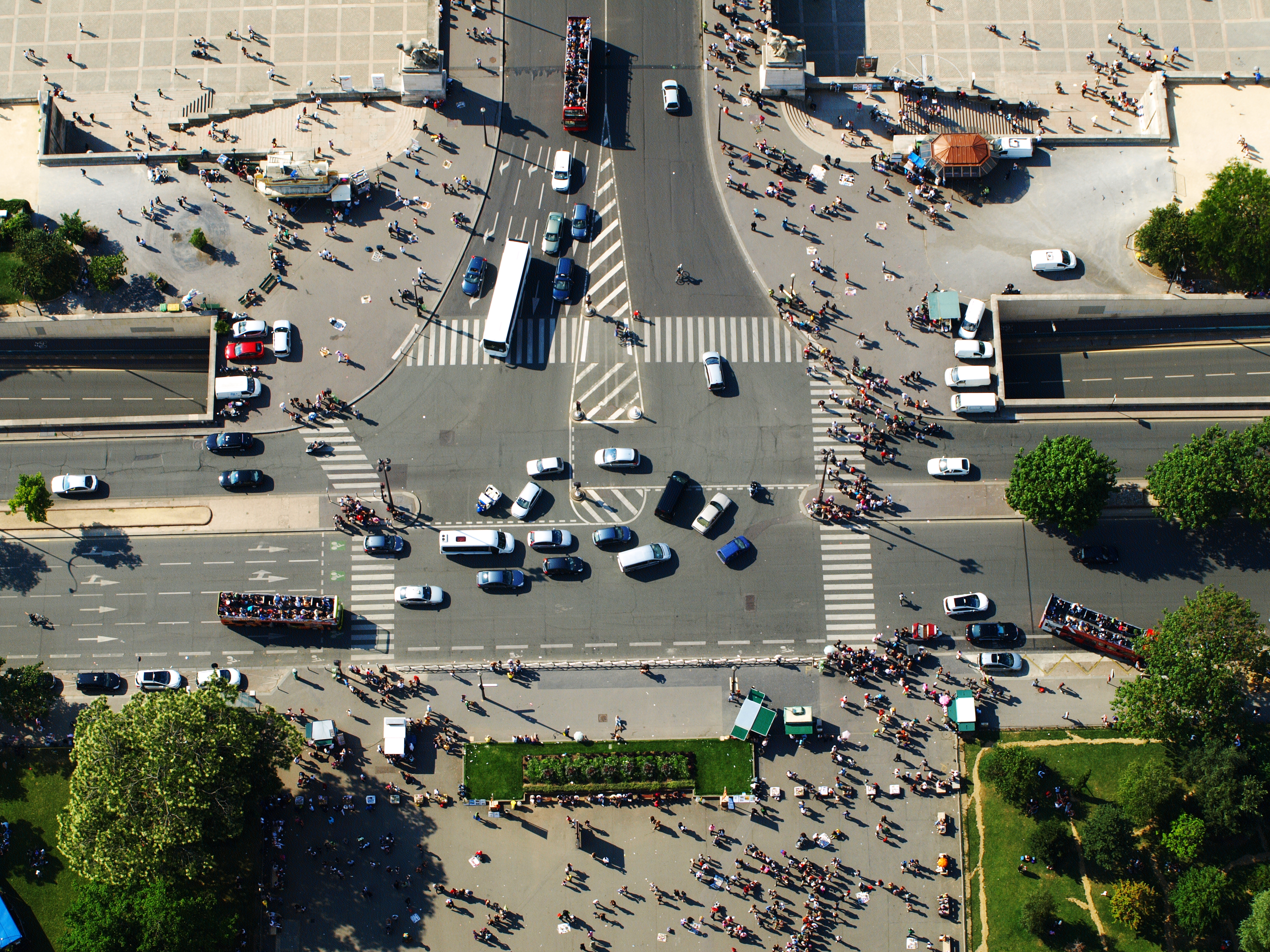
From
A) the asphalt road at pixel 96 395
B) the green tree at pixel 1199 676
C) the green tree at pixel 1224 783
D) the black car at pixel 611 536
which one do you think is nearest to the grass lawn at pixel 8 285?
the asphalt road at pixel 96 395

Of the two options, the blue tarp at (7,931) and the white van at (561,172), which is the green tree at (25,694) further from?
the white van at (561,172)

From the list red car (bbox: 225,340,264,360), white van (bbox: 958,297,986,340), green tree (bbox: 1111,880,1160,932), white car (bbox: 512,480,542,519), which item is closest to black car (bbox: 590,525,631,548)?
white car (bbox: 512,480,542,519)

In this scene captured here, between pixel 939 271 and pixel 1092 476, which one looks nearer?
pixel 1092 476

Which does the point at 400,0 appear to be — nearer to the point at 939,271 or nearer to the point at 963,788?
the point at 939,271

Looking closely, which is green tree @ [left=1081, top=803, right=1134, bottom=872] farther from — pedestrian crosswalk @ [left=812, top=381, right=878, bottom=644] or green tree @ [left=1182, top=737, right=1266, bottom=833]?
pedestrian crosswalk @ [left=812, top=381, right=878, bottom=644]

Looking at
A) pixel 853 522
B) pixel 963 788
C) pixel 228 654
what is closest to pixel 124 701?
pixel 228 654

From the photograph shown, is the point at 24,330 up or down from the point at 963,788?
up
